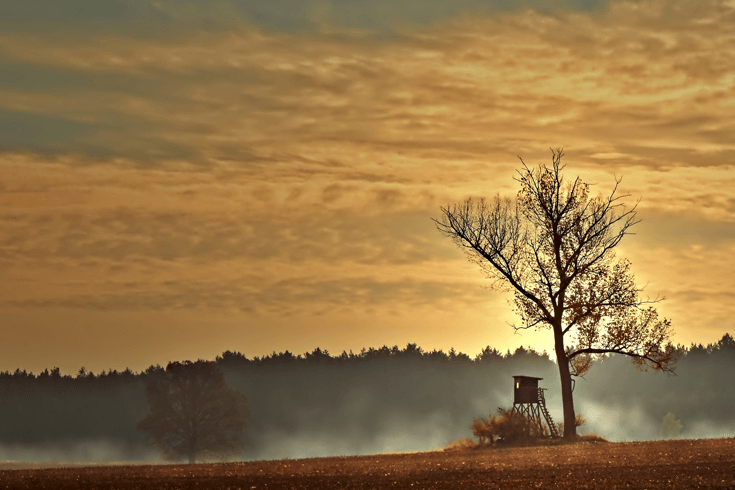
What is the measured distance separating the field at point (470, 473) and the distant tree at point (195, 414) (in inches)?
2286

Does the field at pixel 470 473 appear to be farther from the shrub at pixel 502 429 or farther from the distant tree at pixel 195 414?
the distant tree at pixel 195 414

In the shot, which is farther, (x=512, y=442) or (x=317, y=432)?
(x=317, y=432)

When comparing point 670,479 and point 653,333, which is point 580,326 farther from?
point 670,479

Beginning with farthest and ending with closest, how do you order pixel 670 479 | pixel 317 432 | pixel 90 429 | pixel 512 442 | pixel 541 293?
pixel 317 432 < pixel 90 429 < pixel 541 293 < pixel 512 442 < pixel 670 479

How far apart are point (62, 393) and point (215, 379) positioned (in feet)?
344

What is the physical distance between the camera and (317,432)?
182 metres

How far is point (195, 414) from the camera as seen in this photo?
98188 millimetres

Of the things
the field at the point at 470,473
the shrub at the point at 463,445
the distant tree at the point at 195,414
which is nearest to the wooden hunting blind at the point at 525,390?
the shrub at the point at 463,445

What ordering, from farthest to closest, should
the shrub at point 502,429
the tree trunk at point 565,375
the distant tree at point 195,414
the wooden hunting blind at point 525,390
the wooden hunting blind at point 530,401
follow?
the distant tree at point 195,414 → the wooden hunting blind at point 525,390 → the wooden hunting blind at point 530,401 → the tree trunk at point 565,375 → the shrub at point 502,429

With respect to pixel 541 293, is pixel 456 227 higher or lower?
higher

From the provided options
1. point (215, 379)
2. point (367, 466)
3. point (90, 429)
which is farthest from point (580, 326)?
point (90, 429)

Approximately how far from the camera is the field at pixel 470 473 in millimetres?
27281

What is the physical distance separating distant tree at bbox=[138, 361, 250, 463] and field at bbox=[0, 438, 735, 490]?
5806 cm

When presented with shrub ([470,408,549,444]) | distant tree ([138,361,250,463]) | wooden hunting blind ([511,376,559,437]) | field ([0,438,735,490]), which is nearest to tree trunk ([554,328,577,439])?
wooden hunting blind ([511,376,559,437])
